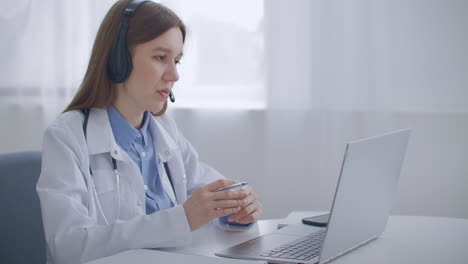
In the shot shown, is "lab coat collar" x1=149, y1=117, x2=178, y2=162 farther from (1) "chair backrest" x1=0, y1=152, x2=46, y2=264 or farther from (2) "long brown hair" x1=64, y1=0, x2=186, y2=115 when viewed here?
(1) "chair backrest" x1=0, y1=152, x2=46, y2=264

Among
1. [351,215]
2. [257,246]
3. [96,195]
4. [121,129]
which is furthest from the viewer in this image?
[121,129]

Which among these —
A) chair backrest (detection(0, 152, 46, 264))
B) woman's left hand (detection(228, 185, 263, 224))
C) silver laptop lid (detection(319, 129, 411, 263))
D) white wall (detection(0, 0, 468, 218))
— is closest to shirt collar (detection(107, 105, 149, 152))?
chair backrest (detection(0, 152, 46, 264))

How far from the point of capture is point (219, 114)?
2793 millimetres

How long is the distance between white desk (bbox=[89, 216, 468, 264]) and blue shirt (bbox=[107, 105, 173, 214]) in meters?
0.17

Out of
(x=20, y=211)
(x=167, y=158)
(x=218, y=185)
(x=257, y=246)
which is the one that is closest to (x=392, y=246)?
(x=257, y=246)

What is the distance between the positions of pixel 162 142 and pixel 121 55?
29 cm

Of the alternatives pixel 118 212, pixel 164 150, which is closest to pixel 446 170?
pixel 164 150

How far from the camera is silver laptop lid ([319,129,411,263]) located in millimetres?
1058

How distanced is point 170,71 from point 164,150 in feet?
0.75

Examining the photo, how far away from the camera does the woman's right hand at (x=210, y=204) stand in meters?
1.27

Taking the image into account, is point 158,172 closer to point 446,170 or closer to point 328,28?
point 328,28

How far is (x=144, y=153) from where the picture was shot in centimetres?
159

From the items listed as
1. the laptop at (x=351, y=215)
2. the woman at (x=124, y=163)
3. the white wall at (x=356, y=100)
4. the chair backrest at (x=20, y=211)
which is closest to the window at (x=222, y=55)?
the white wall at (x=356, y=100)

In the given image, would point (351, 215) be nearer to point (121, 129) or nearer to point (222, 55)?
point (121, 129)
